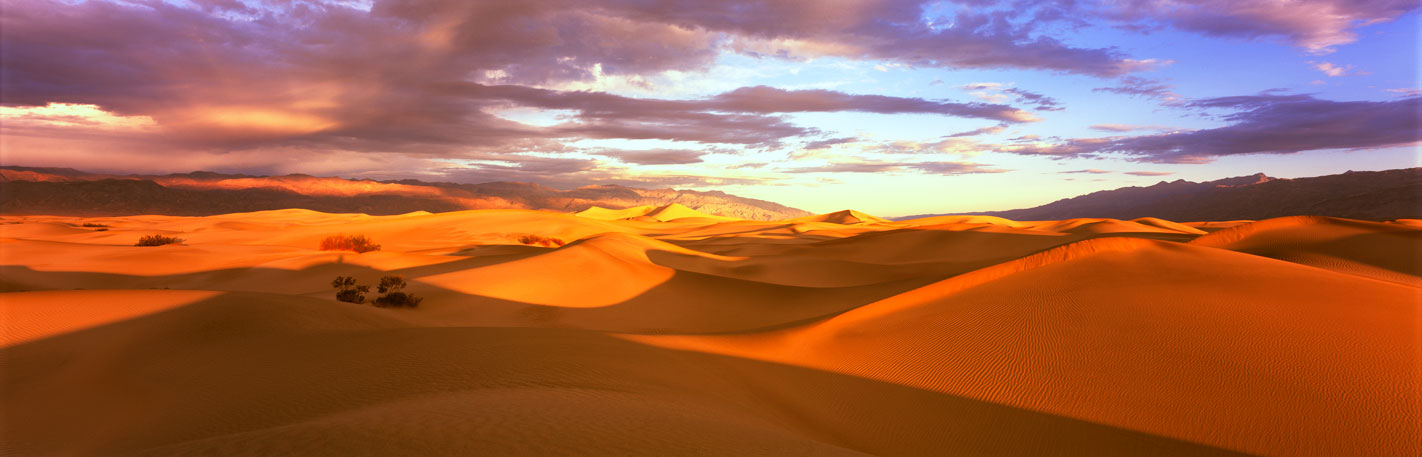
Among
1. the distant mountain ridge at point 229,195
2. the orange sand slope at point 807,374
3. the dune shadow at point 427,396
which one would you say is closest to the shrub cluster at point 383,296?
the orange sand slope at point 807,374

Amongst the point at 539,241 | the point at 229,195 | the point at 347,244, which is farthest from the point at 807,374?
the point at 229,195

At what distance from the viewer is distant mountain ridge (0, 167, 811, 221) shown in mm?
92481

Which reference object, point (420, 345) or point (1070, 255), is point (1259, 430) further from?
point (420, 345)

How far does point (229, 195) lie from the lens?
113625 millimetres

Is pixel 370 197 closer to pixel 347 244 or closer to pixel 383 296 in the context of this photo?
pixel 347 244

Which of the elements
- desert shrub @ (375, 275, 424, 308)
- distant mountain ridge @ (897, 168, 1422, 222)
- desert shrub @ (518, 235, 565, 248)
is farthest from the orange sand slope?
distant mountain ridge @ (897, 168, 1422, 222)

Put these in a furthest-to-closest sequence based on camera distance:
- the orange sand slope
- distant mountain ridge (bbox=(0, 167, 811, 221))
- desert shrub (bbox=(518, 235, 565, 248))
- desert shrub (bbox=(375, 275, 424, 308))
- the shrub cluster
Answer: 1. distant mountain ridge (bbox=(0, 167, 811, 221))
2. desert shrub (bbox=(518, 235, 565, 248))
3. desert shrub (bbox=(375, 275, 424, 308))
4. the shrub cluster
5. the orange sand slope

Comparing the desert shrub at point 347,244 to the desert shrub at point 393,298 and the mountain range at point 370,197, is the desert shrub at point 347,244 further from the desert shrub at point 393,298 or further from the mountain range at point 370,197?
the mountain range at point 370,197

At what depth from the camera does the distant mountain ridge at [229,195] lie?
92.5 meters

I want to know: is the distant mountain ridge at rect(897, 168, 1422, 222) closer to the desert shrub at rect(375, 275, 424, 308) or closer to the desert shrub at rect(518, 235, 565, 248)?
the desert shrub at rect(518, 235, 565, 248)

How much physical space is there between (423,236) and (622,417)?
151 feet

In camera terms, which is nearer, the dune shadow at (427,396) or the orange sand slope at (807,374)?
the dune shadow at (427,396)

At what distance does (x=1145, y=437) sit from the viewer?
5.65 metres

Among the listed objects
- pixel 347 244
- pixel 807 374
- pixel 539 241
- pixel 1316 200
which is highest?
pixel 1316 200
